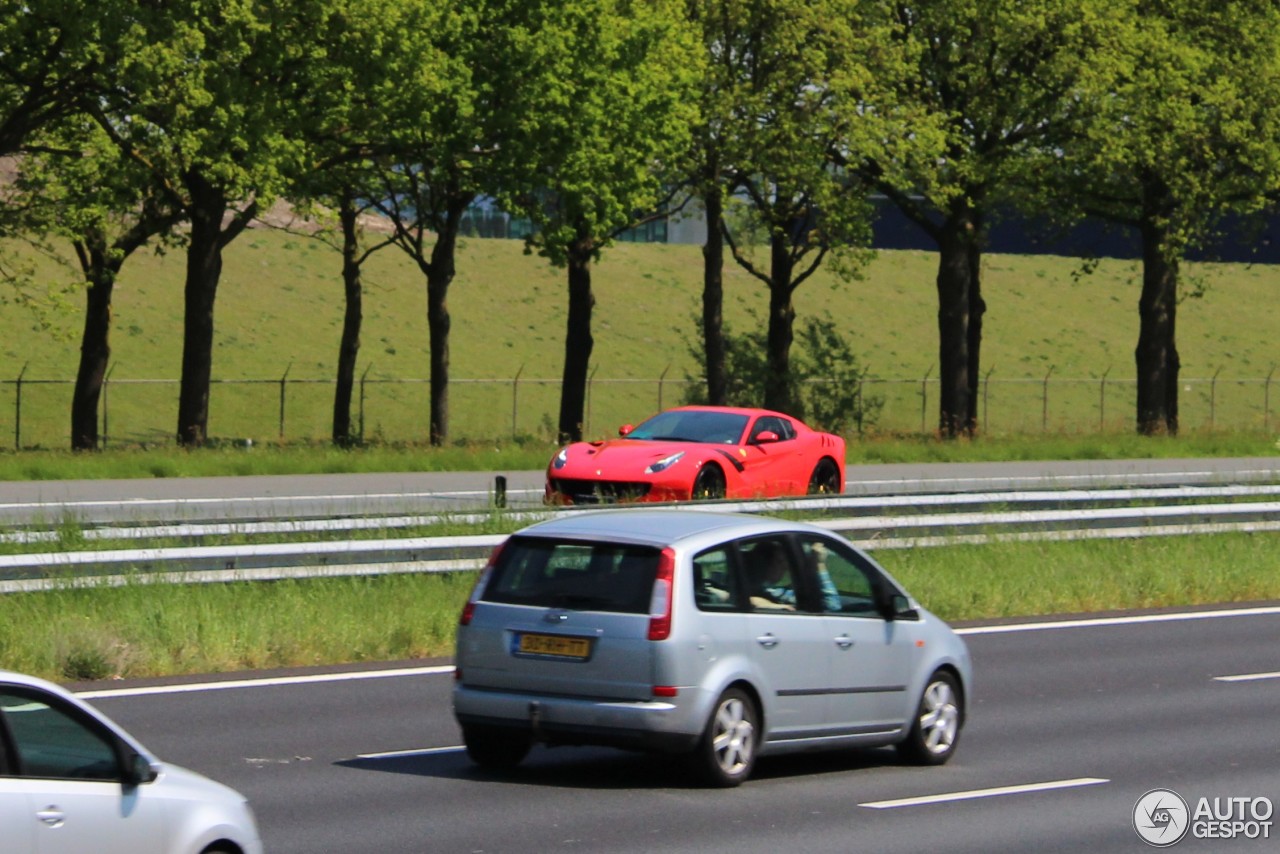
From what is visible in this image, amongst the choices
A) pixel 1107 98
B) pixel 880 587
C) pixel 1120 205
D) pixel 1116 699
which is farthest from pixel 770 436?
pixel 1120 205

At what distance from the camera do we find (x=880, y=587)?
1085cm

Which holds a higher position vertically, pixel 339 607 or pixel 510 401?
pixel 510 401

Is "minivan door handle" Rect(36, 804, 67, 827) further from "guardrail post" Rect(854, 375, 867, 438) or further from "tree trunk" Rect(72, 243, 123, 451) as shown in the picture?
"guardrail post" Rect(854, 375, 867, 438)

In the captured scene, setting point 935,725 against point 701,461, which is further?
point 701,461

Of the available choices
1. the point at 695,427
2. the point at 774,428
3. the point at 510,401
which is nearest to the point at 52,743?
the point at 695,427

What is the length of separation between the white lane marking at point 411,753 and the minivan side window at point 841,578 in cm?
225

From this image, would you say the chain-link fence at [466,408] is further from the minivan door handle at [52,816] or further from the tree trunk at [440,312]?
the minivan door handle at [52,816]

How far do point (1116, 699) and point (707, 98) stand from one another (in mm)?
29156

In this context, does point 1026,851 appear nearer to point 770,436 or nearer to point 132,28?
point 770,436

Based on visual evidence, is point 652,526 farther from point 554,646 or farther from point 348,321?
point 348,321

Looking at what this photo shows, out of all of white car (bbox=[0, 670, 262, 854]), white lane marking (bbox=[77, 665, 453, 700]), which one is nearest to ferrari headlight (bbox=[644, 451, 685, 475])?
white lane marking (bbox=[77, 665, 453, 700])

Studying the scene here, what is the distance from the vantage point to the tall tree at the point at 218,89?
99.0 ft

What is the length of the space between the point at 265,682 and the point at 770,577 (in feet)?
14.9

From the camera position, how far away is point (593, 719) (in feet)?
31.7
